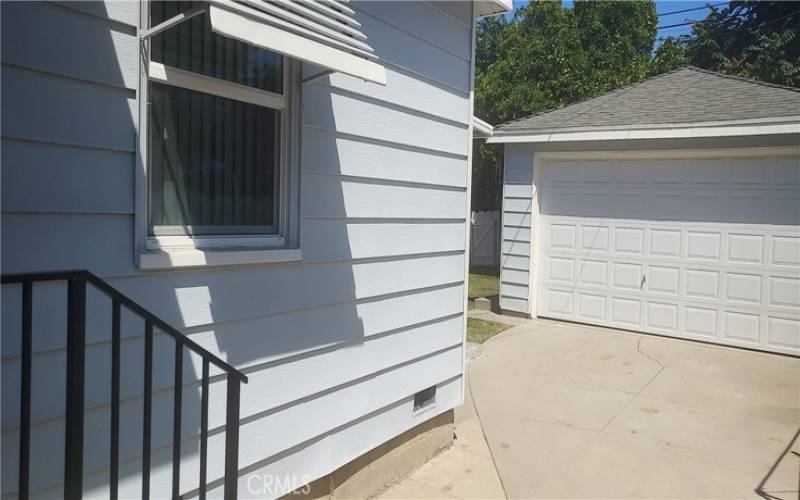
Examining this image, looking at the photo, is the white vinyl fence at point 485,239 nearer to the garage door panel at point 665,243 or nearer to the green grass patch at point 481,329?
the green grass patch at point 481,329

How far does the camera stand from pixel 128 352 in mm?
2295

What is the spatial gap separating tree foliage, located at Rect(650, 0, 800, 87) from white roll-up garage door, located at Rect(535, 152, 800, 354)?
11598 millimetres

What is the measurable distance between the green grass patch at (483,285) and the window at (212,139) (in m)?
8.11

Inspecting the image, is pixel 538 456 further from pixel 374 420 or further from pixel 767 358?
pixel 767 358

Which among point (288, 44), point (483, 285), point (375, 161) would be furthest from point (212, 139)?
point (483, 285)

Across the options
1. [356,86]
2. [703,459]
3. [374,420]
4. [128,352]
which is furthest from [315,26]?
[703,459]

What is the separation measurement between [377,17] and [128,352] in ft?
7.71

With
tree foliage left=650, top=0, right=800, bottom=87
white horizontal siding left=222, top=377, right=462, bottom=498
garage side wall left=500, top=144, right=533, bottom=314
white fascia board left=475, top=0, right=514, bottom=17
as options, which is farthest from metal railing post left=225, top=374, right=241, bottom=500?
tree foliage left=650, top=0, right=800, bottom=87

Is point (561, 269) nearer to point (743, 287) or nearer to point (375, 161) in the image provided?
point (743, 287)

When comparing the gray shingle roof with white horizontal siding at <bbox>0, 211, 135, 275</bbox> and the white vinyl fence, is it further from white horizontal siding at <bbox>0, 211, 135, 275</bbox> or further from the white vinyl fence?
the white vinyl fence

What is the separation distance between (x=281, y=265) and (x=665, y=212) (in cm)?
654

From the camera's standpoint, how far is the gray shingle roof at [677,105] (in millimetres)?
7469

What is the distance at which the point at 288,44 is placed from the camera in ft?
Result: 7.78

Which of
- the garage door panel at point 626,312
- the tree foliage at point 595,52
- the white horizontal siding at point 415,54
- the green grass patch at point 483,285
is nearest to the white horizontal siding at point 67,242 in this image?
the white horizontal siding at point 415,54
